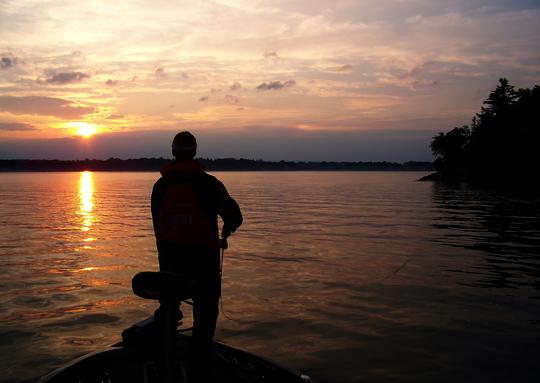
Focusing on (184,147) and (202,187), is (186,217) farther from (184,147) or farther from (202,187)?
(184,147)

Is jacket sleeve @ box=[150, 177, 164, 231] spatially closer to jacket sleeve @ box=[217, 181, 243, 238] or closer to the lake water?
jacket sleeve @ box=[217, 181, 243, 238]

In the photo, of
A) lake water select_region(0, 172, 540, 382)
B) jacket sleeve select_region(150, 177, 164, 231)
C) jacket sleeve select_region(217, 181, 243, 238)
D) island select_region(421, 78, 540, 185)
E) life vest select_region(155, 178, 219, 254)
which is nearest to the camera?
life vest select_region(155, 178, 219, 254)

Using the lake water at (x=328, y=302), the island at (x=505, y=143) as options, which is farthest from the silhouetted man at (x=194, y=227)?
the island at (x=505, y=143)

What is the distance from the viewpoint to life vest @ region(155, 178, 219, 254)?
219 inches

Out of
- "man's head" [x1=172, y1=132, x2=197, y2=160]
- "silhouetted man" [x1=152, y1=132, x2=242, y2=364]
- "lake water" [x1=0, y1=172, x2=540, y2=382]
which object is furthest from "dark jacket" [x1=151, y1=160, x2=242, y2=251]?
"lake water" [x1=0, y1=172, x2=540, y2=382]

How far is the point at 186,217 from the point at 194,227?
0.46ft

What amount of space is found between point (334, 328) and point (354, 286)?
3873 millimetres

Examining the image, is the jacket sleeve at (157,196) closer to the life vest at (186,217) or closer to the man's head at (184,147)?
the life vest at (186,217)

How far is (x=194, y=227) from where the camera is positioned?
5578 millimetres

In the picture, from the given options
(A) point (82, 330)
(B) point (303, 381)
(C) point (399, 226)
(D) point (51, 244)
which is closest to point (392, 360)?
(B) point (303, 381)

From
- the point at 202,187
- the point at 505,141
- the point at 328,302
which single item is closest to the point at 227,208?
the point at 202,187

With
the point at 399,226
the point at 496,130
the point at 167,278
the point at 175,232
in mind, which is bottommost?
the point at 399,226

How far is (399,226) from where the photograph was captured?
100 ft

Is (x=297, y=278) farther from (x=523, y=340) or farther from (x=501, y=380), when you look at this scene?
(x=501, y=380)
